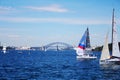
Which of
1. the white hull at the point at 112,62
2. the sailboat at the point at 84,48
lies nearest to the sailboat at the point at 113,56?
the white hull at the point at 112,62

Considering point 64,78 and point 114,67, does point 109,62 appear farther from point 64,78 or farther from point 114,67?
point 64,78

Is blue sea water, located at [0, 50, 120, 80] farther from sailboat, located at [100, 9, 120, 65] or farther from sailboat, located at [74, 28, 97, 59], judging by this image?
sailboat, located at [74, 28, 97, 59]

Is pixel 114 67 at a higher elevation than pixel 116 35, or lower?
lower

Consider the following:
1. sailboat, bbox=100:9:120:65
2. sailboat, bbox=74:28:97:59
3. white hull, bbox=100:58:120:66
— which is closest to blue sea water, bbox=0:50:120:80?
white hull, bbox=100:58:120:66

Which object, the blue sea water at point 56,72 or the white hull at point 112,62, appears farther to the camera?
the white hull at point 112,62

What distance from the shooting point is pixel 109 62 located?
225ft

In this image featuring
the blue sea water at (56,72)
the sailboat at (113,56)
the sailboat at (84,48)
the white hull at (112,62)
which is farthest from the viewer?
the sailboat at (84,48)

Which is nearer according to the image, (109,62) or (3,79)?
(3,79)

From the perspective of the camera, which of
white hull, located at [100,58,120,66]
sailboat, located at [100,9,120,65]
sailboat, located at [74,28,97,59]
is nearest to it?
white hull, located at [100,58,120,66]

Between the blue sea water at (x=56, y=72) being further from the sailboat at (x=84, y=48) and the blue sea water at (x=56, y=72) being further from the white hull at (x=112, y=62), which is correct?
the sailboat at (x=84, y=48)

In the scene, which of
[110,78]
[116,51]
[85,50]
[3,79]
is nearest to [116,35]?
[116,51]

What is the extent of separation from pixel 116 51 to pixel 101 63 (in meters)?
4.03

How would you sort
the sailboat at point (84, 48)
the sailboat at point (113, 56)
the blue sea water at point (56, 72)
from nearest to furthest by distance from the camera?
the blue sea water at point (56, 72), the sailboat at point (113, 56), the sailboat at point (84, 48)

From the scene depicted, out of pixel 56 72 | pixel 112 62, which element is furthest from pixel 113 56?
pixel 56 72
